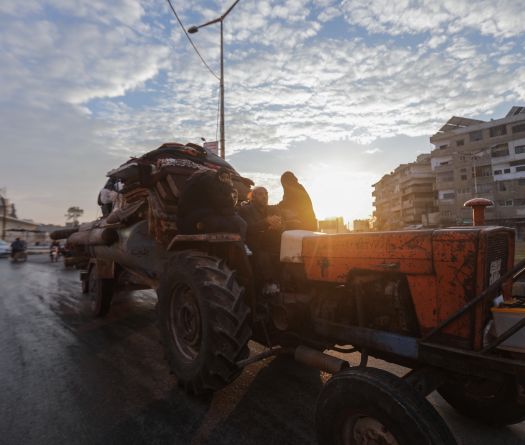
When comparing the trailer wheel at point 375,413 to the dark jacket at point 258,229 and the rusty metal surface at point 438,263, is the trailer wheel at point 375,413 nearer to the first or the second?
the rusty metal surface at point 438,263

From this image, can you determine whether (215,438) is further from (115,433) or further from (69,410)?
(69,410)

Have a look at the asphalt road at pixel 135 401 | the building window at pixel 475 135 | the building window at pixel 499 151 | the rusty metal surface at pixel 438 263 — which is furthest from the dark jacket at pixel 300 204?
the building window at pixel 475 135

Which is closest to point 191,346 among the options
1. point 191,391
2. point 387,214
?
point 191,391

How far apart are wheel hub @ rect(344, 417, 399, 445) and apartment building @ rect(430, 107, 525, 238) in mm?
49085

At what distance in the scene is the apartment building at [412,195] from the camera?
56031 mm

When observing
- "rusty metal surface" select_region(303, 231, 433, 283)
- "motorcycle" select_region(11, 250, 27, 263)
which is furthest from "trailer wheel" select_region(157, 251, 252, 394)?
"motorcycle" select_region(11, 250, 27, 263)

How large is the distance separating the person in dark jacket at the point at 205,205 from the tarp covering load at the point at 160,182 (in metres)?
0.67

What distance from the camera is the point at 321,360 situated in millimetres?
2504

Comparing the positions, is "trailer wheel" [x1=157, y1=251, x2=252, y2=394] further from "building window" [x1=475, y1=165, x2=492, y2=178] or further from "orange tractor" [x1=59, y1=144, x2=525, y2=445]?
"building window" [x1=475, y1=165, x2=492, y2=178]

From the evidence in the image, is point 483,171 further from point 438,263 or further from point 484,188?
point 438,263

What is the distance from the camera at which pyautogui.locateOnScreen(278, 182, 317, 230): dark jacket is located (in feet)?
12.4

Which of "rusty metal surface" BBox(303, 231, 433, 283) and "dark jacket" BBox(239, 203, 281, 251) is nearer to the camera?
"rusty metal surface" BBox(303, 231, 433, 283)

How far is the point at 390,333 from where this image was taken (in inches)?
84.9

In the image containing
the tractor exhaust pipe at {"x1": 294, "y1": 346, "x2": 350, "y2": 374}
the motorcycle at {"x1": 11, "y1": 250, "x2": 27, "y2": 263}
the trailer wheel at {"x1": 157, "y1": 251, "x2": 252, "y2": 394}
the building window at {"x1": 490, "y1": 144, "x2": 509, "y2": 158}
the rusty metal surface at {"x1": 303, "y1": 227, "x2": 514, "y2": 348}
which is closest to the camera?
the rusty metal surface at {"x1": 303, "y1": 227, "x2": 514, "y2": 348}
